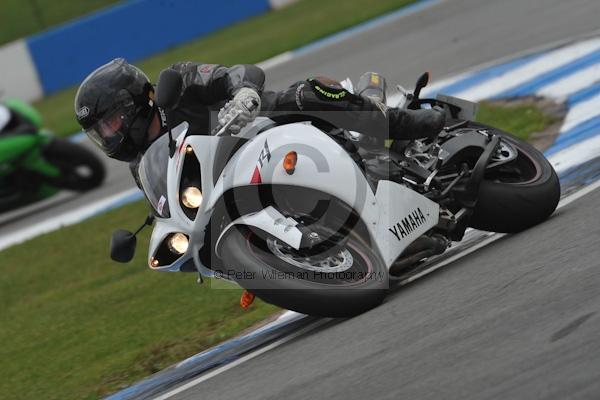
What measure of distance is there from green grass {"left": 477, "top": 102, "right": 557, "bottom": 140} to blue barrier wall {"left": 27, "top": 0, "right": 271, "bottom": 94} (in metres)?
11.0

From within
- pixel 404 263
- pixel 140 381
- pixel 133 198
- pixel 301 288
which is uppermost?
pixel 301 288

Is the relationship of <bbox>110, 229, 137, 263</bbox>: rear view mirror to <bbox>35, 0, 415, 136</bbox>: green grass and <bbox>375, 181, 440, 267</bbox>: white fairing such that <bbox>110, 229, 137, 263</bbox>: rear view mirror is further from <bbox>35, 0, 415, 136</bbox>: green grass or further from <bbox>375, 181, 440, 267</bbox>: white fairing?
<bbox>35, 0, 415, 136</bbox>: green grass

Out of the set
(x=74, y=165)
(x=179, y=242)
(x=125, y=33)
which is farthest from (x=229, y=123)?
(x=125, y=33)

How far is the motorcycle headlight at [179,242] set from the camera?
5.16 m

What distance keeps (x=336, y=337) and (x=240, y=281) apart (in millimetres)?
501

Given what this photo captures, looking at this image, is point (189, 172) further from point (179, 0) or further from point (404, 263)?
point (179, 0)

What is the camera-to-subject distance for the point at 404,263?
5.46m

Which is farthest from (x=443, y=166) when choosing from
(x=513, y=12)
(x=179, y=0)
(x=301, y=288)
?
(x=179, y=0)

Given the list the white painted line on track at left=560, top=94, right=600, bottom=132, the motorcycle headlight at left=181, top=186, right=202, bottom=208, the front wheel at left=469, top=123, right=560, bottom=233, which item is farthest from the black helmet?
the white painted line on track at left=560, top=94, right=600, bottom=132

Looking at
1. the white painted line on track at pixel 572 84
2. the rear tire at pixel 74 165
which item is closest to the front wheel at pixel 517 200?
the white painted line on track at pixel 572 84

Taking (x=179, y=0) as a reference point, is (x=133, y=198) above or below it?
above

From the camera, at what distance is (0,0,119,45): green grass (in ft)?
67.8

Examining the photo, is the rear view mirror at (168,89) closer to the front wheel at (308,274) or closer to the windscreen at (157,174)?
the windscreen at (157,174)

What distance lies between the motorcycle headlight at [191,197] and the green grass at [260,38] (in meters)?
10.6
